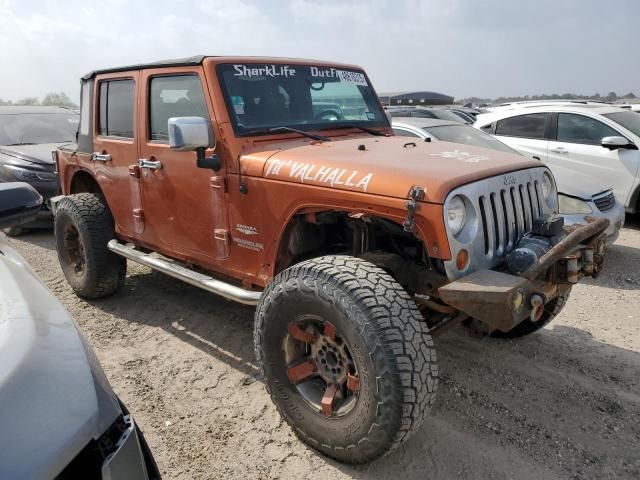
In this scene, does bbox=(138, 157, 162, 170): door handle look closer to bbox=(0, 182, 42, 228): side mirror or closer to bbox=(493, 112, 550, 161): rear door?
bbox=(0, 182, 42, 228): side mirror

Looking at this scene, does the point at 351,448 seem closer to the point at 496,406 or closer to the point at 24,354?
the point at 496,406

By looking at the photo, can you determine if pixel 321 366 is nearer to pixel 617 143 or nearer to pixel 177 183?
pixel 177 183

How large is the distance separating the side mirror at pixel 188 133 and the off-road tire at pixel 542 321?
244cm

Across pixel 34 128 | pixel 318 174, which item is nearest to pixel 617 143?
pixel 318 174

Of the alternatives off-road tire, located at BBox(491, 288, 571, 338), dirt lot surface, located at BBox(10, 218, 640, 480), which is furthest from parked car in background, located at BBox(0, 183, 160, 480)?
off-road tire, located at BBox(491, 288, 571, 338)

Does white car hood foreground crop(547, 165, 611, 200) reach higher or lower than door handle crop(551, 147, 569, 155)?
Answer: lower

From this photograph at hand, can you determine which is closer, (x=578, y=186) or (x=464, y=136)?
(x=578, y=186)

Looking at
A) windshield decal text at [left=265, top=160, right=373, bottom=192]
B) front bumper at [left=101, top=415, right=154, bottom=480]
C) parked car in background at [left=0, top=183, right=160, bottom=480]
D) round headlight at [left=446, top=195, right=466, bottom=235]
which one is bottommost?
front bumper at [left=101, top=415, right=154, bottom=480]

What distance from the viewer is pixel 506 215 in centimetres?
274

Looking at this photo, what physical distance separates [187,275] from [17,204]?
1.59 metres

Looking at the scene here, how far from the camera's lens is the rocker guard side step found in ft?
10.3

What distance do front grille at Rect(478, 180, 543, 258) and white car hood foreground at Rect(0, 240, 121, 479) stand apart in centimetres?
189

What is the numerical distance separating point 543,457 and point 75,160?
4510 millimetres

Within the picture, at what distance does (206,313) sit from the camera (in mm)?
4445
